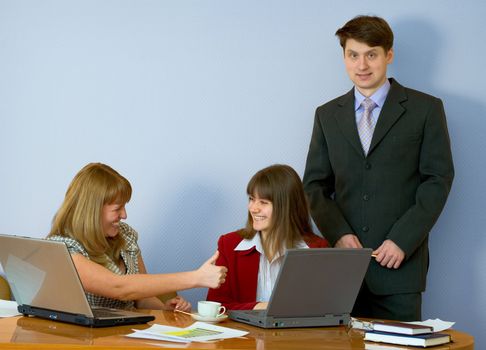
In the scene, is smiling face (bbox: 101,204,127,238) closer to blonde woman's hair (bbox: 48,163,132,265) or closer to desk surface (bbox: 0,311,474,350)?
blonde woman's hair (bbox: 48,163,132,265)

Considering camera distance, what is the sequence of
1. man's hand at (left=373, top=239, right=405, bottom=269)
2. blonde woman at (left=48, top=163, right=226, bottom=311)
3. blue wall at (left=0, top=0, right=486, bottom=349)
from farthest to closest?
blue wall at (left=0, top=0, right=486, bottom=349) → man's hand at (left=373, top=239, right=405, bottom=269) → blonde woman at (left=48, top=163, right=226, bottom=311)

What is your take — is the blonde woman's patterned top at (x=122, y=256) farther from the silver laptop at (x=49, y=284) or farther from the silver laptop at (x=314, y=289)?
the silver laptop at (x=314, y=289)

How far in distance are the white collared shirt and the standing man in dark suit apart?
328mm

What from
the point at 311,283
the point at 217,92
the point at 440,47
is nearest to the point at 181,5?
the point at 217,92

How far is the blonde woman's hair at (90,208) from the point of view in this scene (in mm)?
2680

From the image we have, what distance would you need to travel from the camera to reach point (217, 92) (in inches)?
141

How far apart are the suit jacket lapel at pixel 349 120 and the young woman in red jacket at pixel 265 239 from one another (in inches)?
12.0

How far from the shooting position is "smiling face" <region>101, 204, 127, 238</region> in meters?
2.75

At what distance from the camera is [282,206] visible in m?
2.98

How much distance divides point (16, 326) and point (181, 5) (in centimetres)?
185

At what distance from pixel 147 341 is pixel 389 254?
1287 mm

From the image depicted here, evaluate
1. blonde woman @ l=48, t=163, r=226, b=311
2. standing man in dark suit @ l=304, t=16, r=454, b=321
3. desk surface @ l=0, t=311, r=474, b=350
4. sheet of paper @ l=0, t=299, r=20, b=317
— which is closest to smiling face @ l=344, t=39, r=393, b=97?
standing man in dark suit @ l=304, t=16, r=454, b=321

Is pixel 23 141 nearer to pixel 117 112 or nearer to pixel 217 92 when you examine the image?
pixel 117 112

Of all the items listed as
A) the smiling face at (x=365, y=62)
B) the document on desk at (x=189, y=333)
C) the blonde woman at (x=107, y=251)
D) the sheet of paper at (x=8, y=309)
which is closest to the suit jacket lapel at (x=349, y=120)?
the smiling face at (x=365, y=62)
